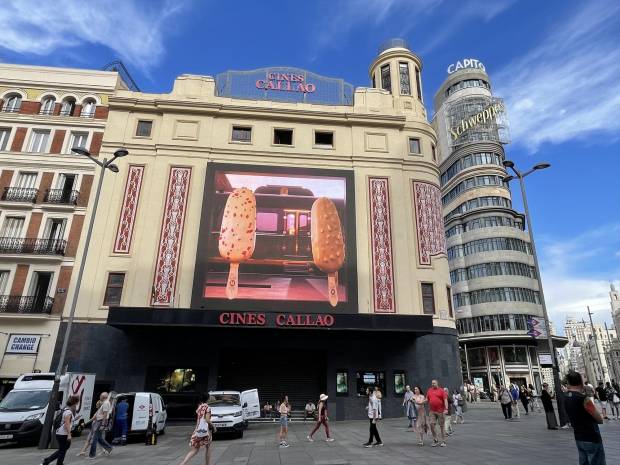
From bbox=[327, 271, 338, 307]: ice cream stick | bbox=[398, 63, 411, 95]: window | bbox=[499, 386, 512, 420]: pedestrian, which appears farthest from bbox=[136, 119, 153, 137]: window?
bbox=[499, 386, 512, 420]: pedestrian

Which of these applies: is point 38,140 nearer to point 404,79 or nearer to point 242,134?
point 242,134

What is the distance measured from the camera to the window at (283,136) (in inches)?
1234

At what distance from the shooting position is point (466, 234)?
60.1 metres

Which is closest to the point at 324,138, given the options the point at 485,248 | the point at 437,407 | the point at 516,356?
the point at 437,407

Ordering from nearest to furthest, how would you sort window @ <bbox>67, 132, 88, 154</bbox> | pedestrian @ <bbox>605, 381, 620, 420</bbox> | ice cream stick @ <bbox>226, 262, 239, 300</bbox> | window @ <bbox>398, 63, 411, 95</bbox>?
pedestrian @ <bbox>605, 381, 620, 420</bbox> < ice cream stick @ <bbox>226, 262, 239, 300</bbox> < window @ <bbox>67, 132, 88, 154</bbox> < window @ <bbox>398, 63, 411, 95</bbox>

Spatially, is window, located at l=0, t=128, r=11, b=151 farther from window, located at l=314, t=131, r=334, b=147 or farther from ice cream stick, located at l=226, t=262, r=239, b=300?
window, located at l=314, t=131, r=334, b=147

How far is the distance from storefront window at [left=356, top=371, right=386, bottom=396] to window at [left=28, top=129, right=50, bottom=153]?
27887 mm

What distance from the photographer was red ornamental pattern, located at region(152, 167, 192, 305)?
25.4m

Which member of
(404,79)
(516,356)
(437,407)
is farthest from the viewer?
(516,356)

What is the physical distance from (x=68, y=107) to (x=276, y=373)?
84.1 feet

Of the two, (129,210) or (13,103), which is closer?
(129,210)

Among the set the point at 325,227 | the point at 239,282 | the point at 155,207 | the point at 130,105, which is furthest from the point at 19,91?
the point at 325,227

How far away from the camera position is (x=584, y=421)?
5902 millimetres

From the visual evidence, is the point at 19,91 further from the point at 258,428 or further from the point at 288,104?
the point at 258,428
